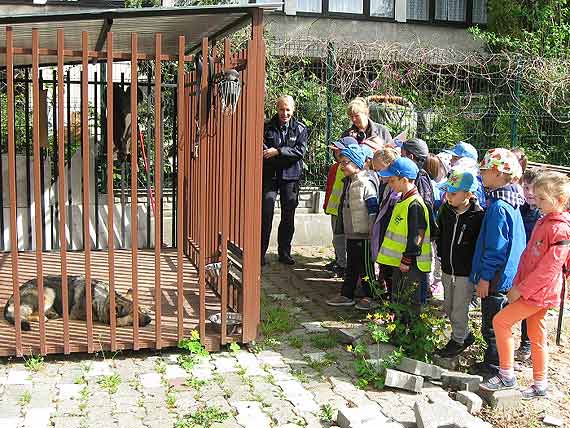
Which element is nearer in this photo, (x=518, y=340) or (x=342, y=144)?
(x=518, y=340)

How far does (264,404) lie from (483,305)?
178 centimetres

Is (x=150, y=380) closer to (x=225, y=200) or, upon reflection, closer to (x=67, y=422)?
(x=67, y=422)

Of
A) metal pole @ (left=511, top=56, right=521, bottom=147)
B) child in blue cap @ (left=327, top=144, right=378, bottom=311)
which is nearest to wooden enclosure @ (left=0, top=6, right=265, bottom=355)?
child in blue cap @ (left=327, top=144, right=378, bottom=311)

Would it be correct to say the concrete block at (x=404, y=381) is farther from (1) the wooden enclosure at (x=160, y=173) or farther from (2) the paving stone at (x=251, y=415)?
(1) the wooden enclosure at (x=160, y=173)

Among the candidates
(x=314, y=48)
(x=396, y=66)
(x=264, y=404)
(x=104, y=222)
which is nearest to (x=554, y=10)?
(x=396, y=66)

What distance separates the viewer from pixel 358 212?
6781mm

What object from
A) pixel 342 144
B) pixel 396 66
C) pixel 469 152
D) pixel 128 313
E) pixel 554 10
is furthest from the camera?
pixel 554 10

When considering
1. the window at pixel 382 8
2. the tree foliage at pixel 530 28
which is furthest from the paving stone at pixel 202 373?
the window at pixel 382 8

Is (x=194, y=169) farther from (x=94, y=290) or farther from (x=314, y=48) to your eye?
(x=314, y=48)

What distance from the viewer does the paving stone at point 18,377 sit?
4.95 meters

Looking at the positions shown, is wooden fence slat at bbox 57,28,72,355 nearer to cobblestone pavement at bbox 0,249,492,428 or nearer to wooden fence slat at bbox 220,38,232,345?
cobblestone pavement at bbox 0,249,492,428

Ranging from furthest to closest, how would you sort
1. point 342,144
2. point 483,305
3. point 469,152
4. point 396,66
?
point 396,66
point 469,152
point 342,144
point 483,305

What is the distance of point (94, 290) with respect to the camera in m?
5.98

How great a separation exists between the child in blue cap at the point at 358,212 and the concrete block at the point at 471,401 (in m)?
1.98
